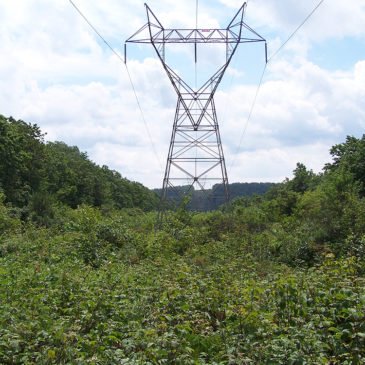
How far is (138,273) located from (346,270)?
4.74m

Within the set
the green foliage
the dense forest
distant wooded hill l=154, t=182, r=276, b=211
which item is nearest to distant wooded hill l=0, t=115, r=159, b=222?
distant wooded hill l=154, t=182, r=276, b=211

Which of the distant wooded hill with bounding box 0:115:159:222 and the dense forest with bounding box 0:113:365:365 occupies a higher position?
the distant wooded hill with bounding box 0:115:159:222

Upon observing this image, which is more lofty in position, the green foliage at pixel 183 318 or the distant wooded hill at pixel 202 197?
the distant wooded hill at pixel 202 197

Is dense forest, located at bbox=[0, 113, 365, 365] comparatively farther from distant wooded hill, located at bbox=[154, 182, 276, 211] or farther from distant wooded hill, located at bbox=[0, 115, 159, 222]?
distant wooded hill, located at bbox=[0, 115, 159, 222]

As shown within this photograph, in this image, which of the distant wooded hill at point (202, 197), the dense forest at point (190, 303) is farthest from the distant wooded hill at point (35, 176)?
the dense forest at point (190, 303)

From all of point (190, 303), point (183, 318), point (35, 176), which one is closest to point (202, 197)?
point (190, 303)

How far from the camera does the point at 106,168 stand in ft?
330

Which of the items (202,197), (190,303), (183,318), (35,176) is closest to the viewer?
(183,318)

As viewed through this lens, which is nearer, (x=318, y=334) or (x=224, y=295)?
(x=318, y=334)

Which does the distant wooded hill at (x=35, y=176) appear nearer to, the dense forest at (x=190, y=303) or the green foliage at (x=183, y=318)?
the dense forest at (x=190, y=303)

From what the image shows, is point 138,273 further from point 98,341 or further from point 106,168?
point 106,168

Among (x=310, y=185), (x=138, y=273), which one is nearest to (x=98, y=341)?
(x=138, y=273)

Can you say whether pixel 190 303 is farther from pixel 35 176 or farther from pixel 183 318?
pixel 35 176

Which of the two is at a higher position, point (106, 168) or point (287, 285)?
point (106, 168)
